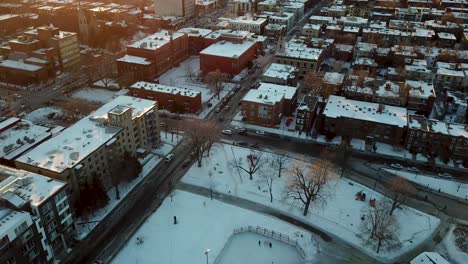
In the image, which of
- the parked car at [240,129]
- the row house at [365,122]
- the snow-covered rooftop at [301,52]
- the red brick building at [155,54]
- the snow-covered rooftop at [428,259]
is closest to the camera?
the snow-covered rooftop at [428,259]

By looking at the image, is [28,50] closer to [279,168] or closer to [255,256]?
[279,168]

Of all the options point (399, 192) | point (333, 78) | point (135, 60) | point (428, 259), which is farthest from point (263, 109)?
point (428, 259)

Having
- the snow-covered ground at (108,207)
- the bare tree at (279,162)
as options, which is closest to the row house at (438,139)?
the bare tree at (279,162)

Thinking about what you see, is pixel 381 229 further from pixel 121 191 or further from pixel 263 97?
pixel 263 97

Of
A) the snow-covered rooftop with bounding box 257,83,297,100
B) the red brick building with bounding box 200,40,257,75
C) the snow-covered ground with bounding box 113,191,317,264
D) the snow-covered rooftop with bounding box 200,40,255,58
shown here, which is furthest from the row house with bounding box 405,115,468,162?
the snow-covered rooftop with bounding box 200,40,255,58

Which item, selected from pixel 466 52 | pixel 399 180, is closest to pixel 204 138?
pixel 399 180

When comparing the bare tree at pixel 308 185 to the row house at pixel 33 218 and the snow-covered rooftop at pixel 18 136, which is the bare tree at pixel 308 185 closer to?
the row house at pixel 33 218
